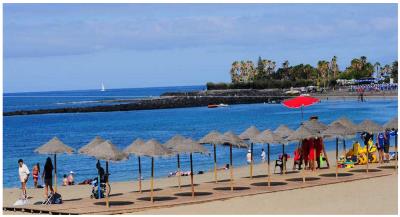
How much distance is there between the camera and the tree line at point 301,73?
136 m

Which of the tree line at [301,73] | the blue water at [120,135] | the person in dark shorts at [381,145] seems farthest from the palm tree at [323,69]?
the person in dark shorts at [381,145]

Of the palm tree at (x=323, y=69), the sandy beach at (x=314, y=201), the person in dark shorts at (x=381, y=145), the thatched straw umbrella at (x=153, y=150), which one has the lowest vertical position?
the sandy beach at (x=314, y=201)

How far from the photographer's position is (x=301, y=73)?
493 ft

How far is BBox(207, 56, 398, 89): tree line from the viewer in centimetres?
13575

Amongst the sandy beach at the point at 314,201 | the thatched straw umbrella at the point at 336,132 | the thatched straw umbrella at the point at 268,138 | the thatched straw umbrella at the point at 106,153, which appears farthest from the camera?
the thatched straw umbrella at the point at 336,132

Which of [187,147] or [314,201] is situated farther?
[187,147]

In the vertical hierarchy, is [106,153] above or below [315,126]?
below

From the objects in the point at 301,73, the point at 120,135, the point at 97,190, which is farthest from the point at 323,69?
the point at 97,190

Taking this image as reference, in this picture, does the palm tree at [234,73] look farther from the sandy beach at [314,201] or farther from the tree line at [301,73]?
the sandy beach at [314,201]

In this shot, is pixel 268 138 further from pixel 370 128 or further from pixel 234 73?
pixel 234 73

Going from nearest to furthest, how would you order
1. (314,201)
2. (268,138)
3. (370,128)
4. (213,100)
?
(314,201) < (268,138) < (370,128) < (213,100)

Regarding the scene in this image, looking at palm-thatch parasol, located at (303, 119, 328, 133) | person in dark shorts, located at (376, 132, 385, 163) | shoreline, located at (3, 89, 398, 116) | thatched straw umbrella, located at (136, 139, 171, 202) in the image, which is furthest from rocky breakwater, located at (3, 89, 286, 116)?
thatched straw umbrella, located at (136, 139, 171, 202)

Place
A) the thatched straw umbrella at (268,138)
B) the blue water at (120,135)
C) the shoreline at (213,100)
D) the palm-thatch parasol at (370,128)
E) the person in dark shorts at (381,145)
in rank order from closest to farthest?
1. the thatched straw umbrella at (268,138)
2. the palm-thatch parasol at (370,128)
3. the person in dark shorts at (381,145)
4. the blue water at (120,135)
5. the shoreline at (213,100)

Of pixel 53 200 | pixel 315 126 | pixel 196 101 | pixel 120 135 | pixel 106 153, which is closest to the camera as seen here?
pixel 106 153
